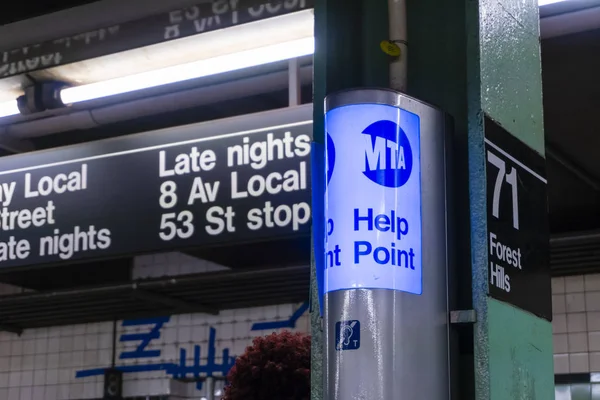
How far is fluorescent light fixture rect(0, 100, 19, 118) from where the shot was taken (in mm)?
5473

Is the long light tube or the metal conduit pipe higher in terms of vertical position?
the metal conduit pipe

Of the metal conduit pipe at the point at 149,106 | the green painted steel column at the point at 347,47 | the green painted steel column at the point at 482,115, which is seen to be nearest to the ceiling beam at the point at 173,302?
the metal conduit pipe at the point at 149,106

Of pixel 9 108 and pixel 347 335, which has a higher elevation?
pixel 9 108

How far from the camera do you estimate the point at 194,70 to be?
4797 millimetres

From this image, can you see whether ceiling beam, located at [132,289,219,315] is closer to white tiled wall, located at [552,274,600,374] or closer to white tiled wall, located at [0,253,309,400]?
white tiled wall, located at [0,253,309,400]

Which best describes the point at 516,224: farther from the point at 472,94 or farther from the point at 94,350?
the point at 94,350

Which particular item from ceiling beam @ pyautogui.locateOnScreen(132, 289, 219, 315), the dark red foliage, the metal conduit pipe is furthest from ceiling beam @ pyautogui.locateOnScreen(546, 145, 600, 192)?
the dark red foliage

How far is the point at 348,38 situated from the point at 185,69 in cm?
235

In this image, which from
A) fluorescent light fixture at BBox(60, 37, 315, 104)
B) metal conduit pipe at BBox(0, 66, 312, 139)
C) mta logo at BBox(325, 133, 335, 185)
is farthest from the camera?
metal conduit pipe at BBox(0, 66, 312, 139)

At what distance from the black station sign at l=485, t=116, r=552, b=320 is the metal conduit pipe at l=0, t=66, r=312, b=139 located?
2.93 metres

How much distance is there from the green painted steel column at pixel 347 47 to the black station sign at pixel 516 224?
0.38 metres

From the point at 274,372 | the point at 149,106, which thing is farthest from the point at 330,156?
the point at 149,106

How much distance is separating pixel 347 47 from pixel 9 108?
3.41 metres

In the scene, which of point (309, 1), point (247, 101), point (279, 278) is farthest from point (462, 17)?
point (279, 278)
